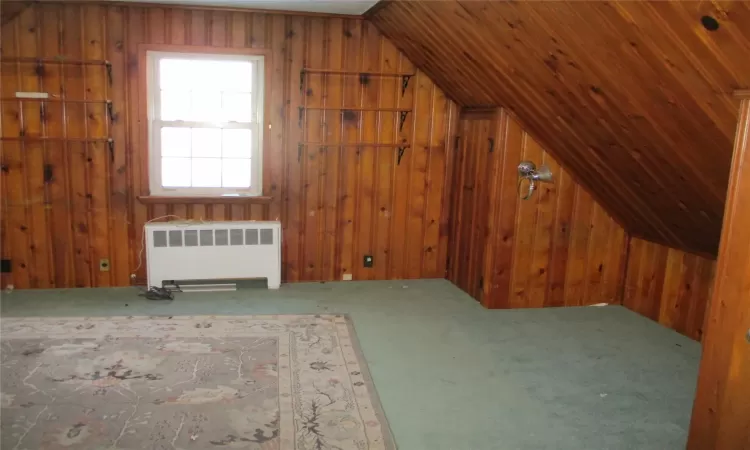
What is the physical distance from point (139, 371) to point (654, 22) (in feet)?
9.52

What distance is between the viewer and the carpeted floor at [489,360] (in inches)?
107

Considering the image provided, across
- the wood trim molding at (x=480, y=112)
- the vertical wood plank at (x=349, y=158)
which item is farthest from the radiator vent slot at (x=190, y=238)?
the wood trim molding at (x=480, y=112)

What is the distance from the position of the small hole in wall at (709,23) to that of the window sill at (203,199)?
11.0ft

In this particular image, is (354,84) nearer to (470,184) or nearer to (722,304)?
(470,184)

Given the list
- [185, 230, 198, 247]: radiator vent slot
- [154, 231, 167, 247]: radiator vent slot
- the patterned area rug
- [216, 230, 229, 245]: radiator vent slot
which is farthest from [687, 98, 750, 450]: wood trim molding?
[154, 231, 167, 247]: radiator vent slot

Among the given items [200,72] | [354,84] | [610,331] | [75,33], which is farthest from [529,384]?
[75,33]

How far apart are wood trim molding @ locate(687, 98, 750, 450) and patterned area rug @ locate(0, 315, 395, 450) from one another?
50.7 inches

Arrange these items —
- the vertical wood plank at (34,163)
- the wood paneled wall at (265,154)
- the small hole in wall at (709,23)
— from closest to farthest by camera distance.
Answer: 1. the small hole in wall at (709,23)
2. the vertical wood plank at (34,163)
3. the wood paneled wall at (265,154)

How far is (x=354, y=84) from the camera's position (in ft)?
15.6

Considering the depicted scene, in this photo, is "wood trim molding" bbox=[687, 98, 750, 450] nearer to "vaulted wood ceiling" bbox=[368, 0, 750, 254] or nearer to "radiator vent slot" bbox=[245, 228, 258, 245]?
"vaulted wood ceiling" bbox=[368, 0, 750, 254]

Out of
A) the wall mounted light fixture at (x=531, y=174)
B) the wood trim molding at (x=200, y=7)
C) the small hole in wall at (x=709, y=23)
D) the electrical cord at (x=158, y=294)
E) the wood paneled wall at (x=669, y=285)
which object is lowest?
the electrical cord at (x=158, y=294)

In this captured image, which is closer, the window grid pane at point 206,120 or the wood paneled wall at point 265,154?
the wood paneled wall at point 265,154

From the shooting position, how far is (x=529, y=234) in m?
4.43

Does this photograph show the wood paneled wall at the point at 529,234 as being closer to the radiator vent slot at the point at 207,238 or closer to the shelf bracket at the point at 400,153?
the shelf bracket at the point at 400,153
